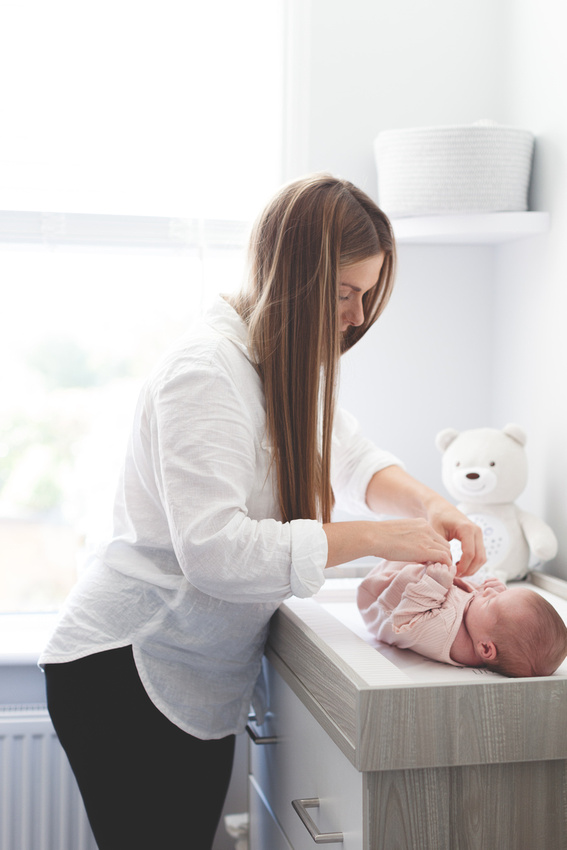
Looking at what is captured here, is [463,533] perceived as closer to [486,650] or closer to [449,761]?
[486,650]

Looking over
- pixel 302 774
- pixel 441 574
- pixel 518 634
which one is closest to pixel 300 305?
pixel 441 574

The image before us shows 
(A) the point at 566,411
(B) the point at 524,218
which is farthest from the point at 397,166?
(A) the point at 566,411

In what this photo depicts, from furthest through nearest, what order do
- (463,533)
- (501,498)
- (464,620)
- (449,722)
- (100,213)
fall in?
1. (100,213)
2. (501,498)
3. (463,533)
4. (464,620)
5. (449,722)

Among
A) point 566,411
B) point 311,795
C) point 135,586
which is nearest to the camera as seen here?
point 311,795

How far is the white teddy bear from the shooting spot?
1639 millimetres

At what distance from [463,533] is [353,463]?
0.28m

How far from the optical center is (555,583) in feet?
5.09

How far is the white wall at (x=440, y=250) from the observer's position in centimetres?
181

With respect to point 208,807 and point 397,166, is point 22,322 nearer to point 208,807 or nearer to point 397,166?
point 397,166

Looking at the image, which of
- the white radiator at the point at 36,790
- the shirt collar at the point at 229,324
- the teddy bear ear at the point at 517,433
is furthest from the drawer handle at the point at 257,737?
the teddy bear ear at the point at 517,433

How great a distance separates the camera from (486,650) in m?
1.09

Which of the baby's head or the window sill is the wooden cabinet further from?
the window sill

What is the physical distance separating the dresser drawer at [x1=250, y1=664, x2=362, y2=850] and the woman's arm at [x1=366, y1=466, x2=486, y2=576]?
1.15ft

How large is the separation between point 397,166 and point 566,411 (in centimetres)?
62
